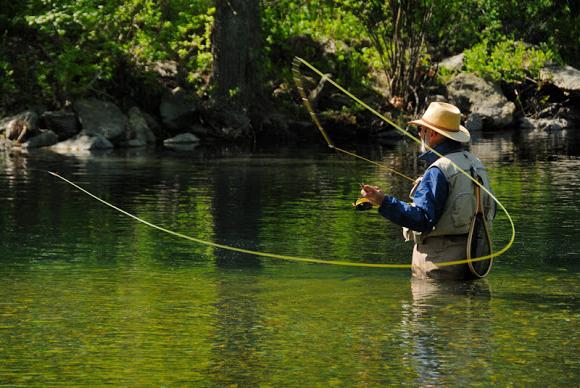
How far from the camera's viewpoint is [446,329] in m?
7.71

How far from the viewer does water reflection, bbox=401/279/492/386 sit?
6.76m

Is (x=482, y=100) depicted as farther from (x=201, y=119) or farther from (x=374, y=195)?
(x=374, y=195)

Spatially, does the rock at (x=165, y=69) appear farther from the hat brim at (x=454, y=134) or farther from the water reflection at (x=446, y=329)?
the hat brim at (x=454, y=134)

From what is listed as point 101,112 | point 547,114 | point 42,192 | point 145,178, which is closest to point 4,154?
point 101,112

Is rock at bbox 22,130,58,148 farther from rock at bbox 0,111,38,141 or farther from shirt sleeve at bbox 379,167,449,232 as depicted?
shirt sleeve at bbox 379,167,449,232

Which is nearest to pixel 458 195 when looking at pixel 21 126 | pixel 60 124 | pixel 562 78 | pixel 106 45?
pixel 21 126

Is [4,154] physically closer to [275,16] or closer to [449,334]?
[275,16]

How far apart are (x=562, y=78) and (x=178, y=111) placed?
10570mm

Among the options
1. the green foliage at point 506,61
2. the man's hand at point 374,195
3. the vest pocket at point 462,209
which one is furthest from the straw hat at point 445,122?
the green foliage at point 506,61

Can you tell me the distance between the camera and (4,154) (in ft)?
77.0

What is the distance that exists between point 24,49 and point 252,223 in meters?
16.2

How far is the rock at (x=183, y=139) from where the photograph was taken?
2727cm

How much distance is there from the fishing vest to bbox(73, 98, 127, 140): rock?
59.3 ft

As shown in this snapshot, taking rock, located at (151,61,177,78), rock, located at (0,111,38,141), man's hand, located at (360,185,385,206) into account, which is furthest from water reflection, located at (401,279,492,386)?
rock, located at (151,61,177,78)
